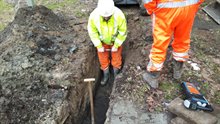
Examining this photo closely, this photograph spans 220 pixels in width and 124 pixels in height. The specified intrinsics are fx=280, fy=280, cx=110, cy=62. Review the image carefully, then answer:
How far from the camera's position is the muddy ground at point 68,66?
434 centimetres

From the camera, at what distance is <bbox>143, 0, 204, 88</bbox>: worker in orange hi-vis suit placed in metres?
3.96

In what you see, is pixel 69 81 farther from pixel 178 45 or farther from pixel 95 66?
pixel 178 45

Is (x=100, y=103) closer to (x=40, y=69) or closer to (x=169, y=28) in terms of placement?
(x=40, y=69)

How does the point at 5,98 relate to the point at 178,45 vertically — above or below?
below

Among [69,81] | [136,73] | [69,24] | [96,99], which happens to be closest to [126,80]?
[136,73]

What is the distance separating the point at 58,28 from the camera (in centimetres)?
617

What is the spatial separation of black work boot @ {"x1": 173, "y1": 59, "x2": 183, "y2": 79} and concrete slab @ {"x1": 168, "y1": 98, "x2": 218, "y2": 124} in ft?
2.94

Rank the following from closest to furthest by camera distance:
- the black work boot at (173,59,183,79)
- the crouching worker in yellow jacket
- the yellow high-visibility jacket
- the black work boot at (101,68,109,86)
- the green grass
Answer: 1. the black work boot at (173,59,183,79)
2. the crouching worker in yellow jacket
3. the yellow high-visibility jacket
4. the black work boot at (101,68,109,86)
5. the green grass

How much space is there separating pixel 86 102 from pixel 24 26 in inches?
81.4

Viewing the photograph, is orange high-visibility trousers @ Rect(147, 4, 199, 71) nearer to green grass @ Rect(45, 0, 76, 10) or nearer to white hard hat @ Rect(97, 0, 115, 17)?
white hard hat @ Rect(97, 0, 115, 17)

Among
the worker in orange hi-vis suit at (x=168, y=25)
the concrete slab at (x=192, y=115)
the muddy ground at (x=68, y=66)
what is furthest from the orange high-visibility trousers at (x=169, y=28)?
the concrete slab at (x=192, y=115)

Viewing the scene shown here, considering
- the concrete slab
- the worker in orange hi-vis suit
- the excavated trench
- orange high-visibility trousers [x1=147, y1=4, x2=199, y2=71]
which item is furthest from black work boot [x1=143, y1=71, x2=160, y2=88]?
the excavated trench

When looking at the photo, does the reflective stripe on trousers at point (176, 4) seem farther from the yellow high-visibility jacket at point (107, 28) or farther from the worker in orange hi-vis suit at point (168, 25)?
the yellow high-visibility jacket at point (107, 28)

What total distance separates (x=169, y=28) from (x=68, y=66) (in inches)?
77.8
